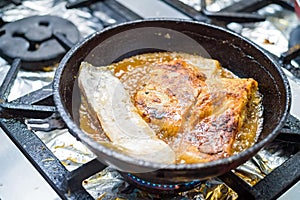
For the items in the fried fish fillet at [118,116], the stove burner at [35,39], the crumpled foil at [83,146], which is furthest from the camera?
the stove burner at [35,39]

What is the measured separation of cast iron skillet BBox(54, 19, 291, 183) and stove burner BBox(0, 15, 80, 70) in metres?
0.25

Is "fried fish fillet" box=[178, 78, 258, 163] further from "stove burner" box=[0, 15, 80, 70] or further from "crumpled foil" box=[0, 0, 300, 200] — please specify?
"stove burner" box=[0, 15, 80, 70]

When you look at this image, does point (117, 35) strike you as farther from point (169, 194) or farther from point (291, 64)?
point (291, 64)

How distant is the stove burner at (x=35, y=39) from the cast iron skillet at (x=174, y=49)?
0.82 feet

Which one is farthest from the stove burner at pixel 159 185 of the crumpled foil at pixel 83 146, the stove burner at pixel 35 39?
the stove burner at pixel 35 39

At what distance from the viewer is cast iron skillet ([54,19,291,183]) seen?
91 cm

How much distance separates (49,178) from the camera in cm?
98

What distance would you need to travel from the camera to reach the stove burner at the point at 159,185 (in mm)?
944

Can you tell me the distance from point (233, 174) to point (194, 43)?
352 mm

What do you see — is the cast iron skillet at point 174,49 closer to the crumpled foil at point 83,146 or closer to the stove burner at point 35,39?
A: the crumpled foil at point 83,146

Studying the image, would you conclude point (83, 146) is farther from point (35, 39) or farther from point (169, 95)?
point (35, 39)

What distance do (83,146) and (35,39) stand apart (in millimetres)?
416

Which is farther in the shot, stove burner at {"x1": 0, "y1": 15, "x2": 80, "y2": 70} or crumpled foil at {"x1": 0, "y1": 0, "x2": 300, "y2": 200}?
stove burner at {"x1": 0, "y1": 15, "x2": 80, "y2": 70}

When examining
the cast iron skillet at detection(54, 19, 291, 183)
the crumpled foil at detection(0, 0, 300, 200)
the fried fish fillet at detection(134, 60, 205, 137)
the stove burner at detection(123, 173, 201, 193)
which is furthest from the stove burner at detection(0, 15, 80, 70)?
the stove burner at detection(123, 173, 201, 193)
